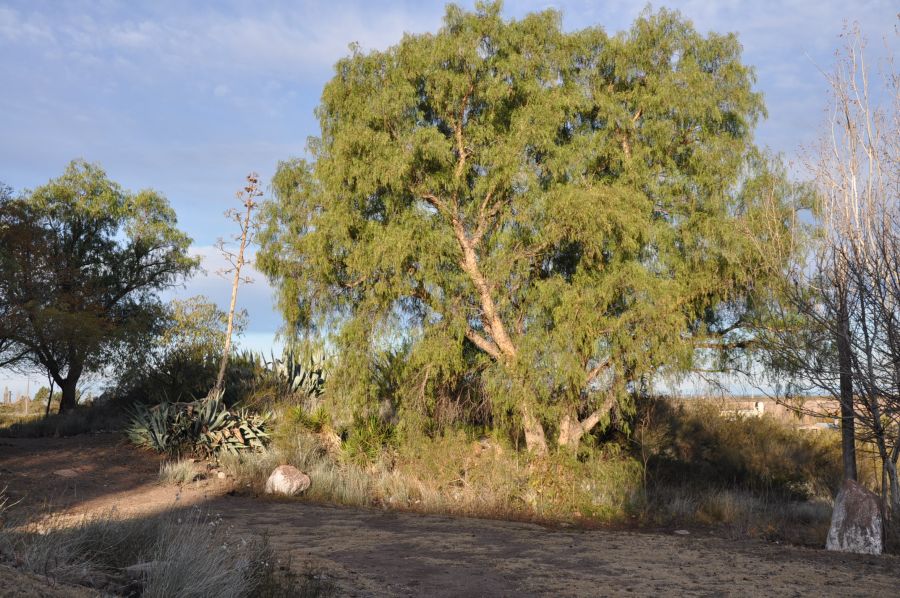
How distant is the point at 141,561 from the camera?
5.81 m

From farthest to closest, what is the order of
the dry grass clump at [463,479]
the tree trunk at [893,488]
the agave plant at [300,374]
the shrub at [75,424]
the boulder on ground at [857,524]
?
the shrub at [75,424] → the agave plant at [300,374] → the dry grass clump at [463,479] → the tree trunk at [893,488] → the boulder on ground at [857,524]

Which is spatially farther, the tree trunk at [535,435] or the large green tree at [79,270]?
the large green tree at [79,270]

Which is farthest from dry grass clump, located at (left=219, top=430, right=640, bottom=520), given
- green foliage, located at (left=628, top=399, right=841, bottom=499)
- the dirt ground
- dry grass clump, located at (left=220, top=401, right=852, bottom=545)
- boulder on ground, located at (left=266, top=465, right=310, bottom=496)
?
green foliage, located at (left=628, top=399, right=841, bottom=499)

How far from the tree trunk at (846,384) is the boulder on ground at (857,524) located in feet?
2.64

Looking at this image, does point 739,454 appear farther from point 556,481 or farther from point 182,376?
point 182,376

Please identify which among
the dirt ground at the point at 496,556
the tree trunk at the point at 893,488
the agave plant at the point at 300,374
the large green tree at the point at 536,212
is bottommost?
the dirt ground at the point at 496,556

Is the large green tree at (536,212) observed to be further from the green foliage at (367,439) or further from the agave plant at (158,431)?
the agave plant at (158,431)

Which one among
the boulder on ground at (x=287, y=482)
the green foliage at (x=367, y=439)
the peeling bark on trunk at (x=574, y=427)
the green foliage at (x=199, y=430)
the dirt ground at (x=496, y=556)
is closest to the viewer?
the dirt ground at (x=496, y=556)

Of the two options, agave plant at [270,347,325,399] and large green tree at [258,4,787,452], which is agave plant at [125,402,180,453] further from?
large green tree at [258,4,787,452]

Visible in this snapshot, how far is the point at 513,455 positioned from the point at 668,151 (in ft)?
21.2

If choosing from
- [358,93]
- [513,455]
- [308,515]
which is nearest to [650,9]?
[358,93]

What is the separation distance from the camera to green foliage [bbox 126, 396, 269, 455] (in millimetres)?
16656

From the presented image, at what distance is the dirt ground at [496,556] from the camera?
7.23 m

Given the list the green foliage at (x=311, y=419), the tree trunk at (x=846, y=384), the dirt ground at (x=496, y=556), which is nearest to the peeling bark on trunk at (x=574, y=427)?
the dirt ground at (x=496, y=556)
